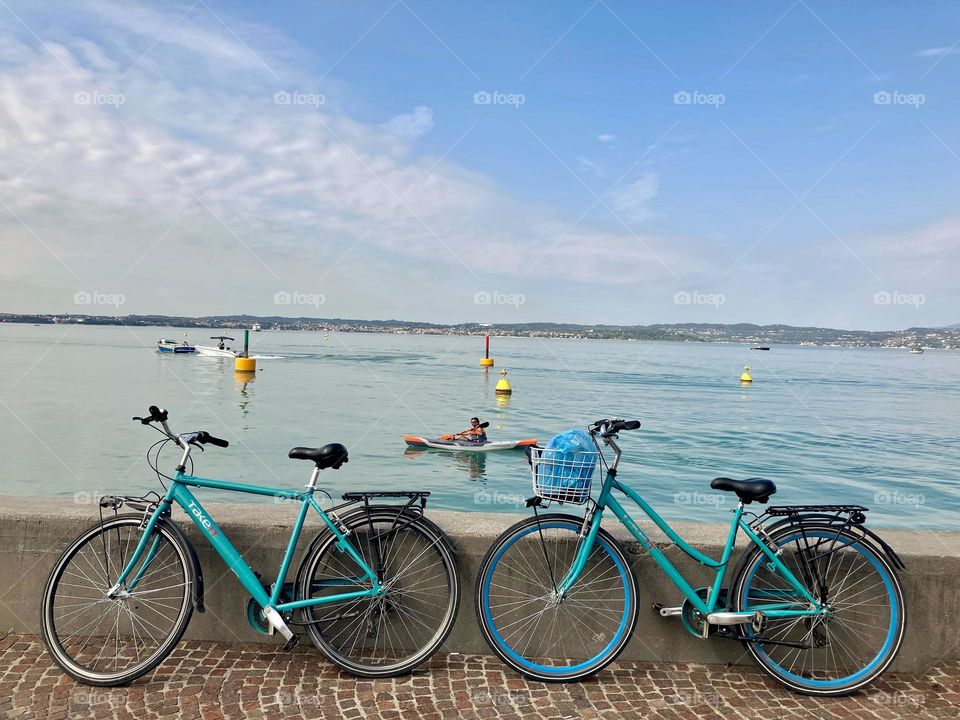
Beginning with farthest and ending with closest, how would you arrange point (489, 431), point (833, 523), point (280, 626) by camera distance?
point (489, 431), point (833, 523), point (280, 626)

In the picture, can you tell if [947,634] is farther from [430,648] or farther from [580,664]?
[430,648]

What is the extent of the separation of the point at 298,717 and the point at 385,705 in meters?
0.39

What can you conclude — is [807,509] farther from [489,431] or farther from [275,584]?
[489,431]

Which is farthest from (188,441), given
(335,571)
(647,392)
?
(647,392)

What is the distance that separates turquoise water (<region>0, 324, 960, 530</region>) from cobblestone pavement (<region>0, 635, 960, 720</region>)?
4.70 ft

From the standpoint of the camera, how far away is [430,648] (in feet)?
12.4

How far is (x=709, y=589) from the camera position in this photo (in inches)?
151

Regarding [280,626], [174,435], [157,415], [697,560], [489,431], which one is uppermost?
[157,415]

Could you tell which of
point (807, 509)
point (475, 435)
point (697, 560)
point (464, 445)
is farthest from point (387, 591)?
point (464, 445)

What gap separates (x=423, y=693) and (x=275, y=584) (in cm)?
91

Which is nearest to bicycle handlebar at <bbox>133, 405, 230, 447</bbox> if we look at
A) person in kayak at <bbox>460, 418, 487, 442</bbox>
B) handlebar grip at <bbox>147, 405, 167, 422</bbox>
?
handlebar grip at <bbox>147, 405, 167, 422</bbox>

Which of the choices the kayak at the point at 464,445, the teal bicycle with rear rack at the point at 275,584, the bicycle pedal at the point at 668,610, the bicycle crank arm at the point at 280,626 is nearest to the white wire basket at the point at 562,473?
the teal bicycle with rear rack at the point at 275,584

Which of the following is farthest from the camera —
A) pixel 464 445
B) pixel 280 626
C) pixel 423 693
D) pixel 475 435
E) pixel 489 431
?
pixel 489 431

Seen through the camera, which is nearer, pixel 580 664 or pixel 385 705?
pixel 385 705
